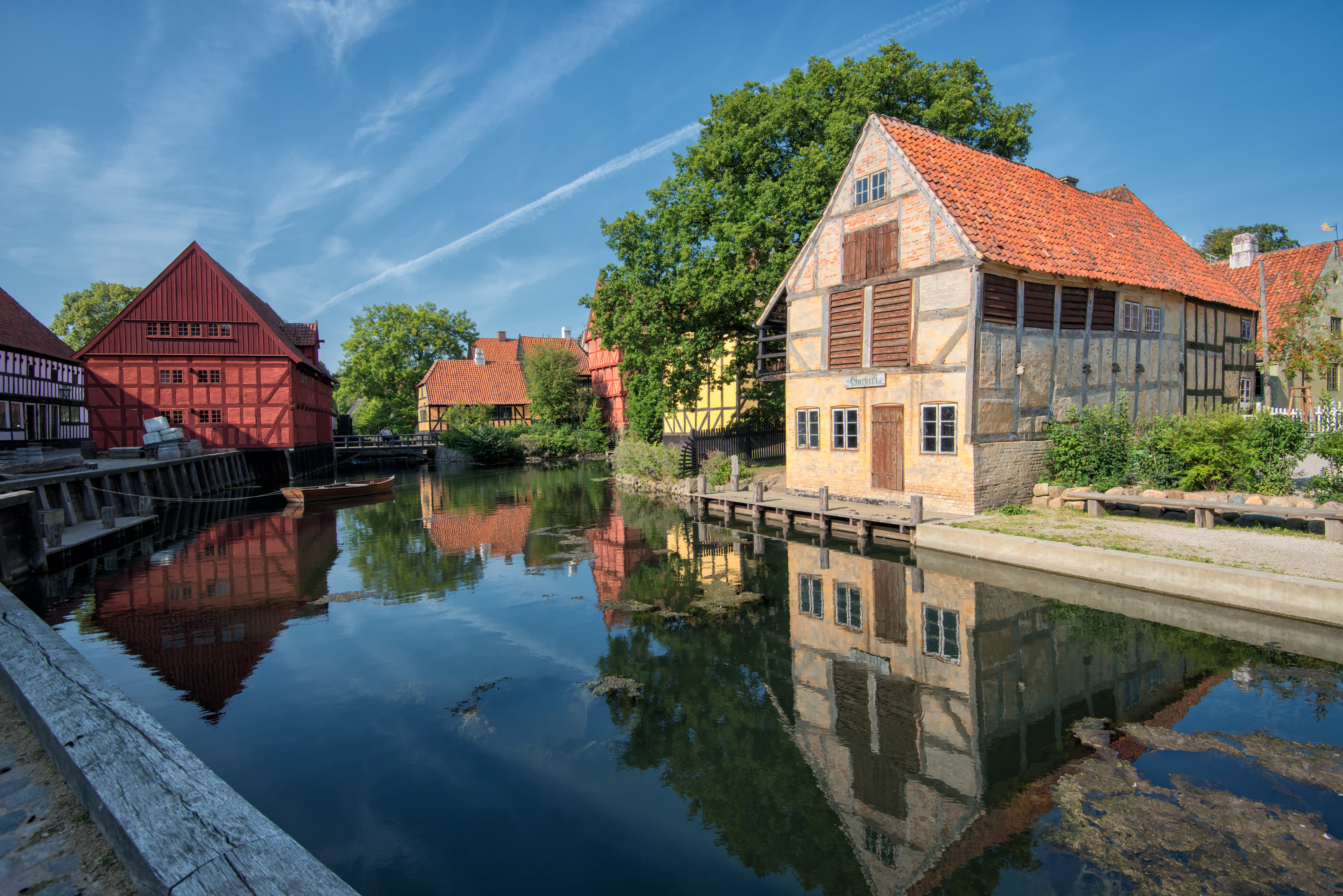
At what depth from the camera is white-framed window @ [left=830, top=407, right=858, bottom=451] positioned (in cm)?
2016

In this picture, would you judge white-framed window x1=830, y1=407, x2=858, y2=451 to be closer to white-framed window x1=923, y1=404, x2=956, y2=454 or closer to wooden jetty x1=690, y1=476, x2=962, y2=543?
wooden jetty x1=690, y1=476, x2=962, y2=543

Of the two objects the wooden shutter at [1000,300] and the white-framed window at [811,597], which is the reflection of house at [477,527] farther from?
the wooden shutter at [1000,300]

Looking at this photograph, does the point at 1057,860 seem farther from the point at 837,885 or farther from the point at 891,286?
the point at 891,286

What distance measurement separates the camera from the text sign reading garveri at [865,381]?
18.9 m

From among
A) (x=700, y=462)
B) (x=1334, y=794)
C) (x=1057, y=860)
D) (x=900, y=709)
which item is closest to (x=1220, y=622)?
(x=1334, y=794)

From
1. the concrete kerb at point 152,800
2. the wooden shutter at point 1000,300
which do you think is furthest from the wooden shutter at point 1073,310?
the concrete kerb at point 152,800

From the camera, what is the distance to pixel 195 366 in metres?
34.7

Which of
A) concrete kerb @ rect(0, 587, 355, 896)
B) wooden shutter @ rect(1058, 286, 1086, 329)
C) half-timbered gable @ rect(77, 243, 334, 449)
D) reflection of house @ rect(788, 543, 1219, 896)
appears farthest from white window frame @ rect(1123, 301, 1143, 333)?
half-timbered gable @ rect(77, 243, 334, 449)

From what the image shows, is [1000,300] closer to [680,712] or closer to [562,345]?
[680,712]

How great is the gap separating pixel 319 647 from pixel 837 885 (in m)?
9.11

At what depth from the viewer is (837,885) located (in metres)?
5.40

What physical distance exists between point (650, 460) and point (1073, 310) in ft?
57.0

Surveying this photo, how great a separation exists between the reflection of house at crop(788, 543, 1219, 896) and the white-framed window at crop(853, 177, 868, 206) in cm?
1144

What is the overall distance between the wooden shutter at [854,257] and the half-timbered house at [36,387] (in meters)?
33.0
